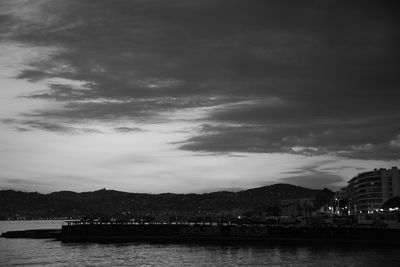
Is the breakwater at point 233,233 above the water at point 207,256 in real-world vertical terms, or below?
above

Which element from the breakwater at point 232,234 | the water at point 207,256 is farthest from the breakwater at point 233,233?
the water at point 207,256

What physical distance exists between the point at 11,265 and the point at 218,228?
50818 mm

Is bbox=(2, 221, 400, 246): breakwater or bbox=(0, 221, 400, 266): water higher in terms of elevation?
bbox=(2, 221, 400, 246): breakwater

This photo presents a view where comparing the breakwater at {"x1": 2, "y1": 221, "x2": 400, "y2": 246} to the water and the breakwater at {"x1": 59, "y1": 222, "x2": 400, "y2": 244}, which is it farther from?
the water

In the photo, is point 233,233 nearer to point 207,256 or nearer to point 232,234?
point 232,234

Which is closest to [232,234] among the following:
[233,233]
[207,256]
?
[233,233]

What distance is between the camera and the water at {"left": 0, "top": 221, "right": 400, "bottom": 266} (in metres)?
74.9

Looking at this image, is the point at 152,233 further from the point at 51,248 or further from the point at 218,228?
the point at 51,248

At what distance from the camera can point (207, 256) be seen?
278ft

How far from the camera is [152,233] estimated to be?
125 m

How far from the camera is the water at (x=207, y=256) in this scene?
74.9 m

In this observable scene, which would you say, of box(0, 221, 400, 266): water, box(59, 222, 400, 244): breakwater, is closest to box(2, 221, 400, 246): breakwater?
box(59, 222, 400, 244): breakwater

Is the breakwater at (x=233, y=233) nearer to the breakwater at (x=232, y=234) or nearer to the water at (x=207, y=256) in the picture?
the breakwater at (x=232, y=234)

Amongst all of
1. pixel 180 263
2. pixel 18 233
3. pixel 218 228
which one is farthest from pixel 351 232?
pixel 18 233
